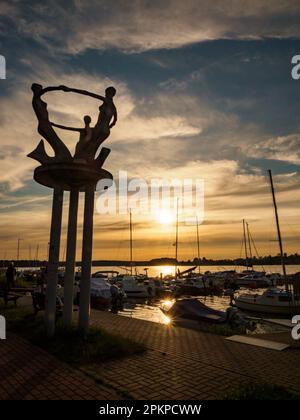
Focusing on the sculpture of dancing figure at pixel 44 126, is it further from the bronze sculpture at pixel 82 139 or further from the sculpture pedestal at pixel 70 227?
the sculpture pedestal at pixel 70 227

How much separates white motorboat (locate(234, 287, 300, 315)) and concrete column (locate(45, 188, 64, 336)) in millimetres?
21760

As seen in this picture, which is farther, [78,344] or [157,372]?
[78,344]

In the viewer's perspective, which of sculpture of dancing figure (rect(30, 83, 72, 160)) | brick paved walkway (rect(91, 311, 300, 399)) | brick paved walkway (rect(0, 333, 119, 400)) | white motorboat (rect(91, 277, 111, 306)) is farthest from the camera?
white motorboat (rect(91, 277, 111, 306))

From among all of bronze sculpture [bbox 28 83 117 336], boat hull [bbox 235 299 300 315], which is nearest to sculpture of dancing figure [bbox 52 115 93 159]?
bronze sculpture [bbox 28 83 117 336]

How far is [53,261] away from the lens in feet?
33.1

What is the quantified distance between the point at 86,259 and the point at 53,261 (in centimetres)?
100

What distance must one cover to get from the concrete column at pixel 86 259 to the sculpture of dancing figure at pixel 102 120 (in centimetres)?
129

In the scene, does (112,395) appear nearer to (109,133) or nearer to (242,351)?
(242,351)

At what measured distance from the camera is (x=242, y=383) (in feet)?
20.7

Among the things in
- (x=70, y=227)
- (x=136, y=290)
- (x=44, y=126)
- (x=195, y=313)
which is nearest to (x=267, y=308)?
(x=195, y=313)

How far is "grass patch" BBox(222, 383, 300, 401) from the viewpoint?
5.48 m

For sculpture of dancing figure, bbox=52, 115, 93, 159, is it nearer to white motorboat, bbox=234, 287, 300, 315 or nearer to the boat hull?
white motorboat, bbox=234, 287, 300, 315

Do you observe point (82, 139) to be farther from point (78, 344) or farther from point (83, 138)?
point (78, 344)
